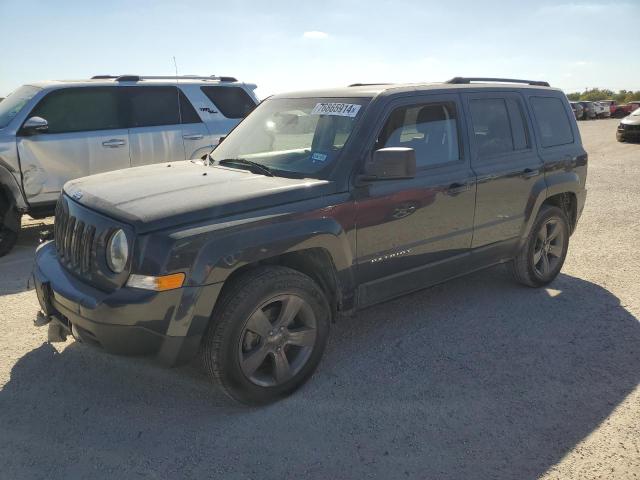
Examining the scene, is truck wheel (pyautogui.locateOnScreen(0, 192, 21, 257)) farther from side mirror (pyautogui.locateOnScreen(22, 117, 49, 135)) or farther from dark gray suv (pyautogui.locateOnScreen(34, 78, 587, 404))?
dark gray suv (pyautogui.locateOnScreen(34, 78, 587, 404))

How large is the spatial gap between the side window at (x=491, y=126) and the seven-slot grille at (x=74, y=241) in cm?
287

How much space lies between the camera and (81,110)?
6633 mm

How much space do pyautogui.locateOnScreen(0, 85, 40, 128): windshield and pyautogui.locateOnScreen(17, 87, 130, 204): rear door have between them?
7.0 inches

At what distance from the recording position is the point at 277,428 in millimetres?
2951

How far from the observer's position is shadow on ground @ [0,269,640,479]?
8.76ft

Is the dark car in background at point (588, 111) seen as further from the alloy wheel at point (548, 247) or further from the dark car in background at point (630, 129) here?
the alloy wheel at point (548, 247)

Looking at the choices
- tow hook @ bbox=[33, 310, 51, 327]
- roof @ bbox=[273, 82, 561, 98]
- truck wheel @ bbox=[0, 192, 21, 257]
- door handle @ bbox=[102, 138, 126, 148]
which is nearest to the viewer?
tow hook @ bbox=[33, 310, 51, 327]

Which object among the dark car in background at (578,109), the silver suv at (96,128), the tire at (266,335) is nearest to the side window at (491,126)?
the tire at (266,335)

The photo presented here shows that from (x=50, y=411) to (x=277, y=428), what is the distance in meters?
1.31

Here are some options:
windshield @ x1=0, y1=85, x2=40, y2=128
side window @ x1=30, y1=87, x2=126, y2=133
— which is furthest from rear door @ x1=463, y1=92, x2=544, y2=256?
windshield @ x1=0, y1=85, x2=40, y2=128

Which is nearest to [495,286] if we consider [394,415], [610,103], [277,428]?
[394,415]

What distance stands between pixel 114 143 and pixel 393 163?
468 centimetres

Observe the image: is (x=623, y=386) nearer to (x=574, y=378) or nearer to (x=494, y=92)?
(x=574, y=378)

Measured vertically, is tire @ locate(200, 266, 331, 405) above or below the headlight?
below
